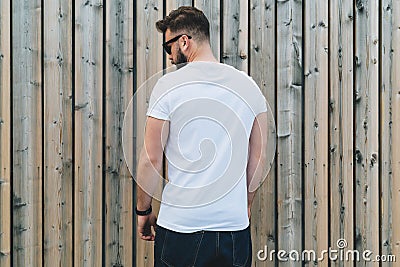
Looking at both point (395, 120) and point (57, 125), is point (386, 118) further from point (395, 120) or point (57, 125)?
point (57, 125)

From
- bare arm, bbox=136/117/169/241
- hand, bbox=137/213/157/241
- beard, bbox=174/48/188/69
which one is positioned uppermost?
beard, bbox=174/48/188/69

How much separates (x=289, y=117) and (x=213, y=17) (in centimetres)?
65

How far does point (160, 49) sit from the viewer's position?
130 inches

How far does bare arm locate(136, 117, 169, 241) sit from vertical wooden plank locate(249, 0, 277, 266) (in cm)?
76

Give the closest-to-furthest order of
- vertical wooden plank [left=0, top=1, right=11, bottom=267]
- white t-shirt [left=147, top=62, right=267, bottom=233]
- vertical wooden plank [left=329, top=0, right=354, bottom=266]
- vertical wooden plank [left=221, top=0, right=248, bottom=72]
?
white t-shirt [left=147, top=62, right=267, bottom=233] < vertical wooden plank [left=0, top=1, right=11, bottom=267] < vertical wooden plank [left=221, top=0, right=248, bottom=72] < vertical wooden plank [left=329, top=0, right=354, bottom=266]

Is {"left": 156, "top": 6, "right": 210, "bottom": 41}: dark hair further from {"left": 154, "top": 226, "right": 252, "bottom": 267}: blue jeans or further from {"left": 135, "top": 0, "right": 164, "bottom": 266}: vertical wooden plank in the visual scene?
{"left": 154, "top": 226, "right": 252, "bottom": 267}: blue jeans

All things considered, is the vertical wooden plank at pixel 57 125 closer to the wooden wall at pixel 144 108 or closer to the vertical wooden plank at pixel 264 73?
the wooden wall at pixel 144 108

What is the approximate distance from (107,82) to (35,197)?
0.68 metres

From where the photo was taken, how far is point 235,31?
10.9ft

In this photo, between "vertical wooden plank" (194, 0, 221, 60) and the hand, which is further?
"vertical wooden plank" (194, 0, 221, 60)

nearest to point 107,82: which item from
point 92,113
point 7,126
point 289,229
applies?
→ point 92,113

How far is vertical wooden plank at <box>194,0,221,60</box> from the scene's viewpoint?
3.31 meters

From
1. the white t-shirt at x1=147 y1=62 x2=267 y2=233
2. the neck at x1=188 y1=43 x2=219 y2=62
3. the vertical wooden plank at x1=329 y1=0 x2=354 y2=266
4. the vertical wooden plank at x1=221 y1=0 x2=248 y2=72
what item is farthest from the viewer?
the vertical wooden plank at x1=329 y1=0 x2=354 y2=266

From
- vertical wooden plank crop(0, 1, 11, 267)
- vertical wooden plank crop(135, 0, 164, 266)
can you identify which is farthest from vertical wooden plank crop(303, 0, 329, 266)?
vertical wooden plank crop(0, 1, 11, 267)
